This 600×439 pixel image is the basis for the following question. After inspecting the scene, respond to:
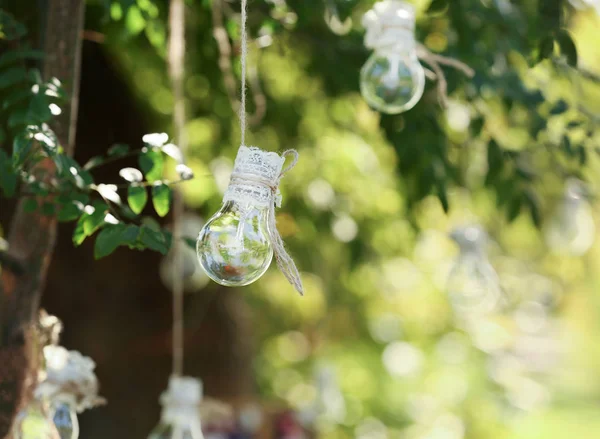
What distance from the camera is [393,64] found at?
4.56 ft

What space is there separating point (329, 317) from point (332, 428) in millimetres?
474

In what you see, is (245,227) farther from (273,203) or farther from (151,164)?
(151,164)

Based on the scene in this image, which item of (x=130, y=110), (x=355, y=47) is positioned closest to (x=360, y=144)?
(x=130, y=110)

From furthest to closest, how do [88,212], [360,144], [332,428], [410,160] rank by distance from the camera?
[332,428] → [360,144] → [410,160] → [88,212]

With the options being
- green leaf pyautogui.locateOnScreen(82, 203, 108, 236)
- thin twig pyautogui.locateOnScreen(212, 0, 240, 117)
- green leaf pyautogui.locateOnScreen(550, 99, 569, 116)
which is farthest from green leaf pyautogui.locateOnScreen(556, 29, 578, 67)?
green leaf pyautogui.locateOnScreen(82, 203, 108, 236)

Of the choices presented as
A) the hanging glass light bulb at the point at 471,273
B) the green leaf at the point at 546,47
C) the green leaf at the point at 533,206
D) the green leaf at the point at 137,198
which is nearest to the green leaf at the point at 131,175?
the green leaf at the point at 137,198

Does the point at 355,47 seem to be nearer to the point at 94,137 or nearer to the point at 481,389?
the point at 94,137

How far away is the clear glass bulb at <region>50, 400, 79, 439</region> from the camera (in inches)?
49.7

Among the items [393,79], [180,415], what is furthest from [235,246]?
[180,415]

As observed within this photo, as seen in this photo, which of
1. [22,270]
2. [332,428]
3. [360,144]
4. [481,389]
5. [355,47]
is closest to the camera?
[22,270]

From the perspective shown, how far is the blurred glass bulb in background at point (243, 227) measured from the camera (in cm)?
100

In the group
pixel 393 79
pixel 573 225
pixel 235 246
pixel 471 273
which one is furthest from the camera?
pixel 573 225

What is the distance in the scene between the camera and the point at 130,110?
9.84 ft

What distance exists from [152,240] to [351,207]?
75.0 inches
